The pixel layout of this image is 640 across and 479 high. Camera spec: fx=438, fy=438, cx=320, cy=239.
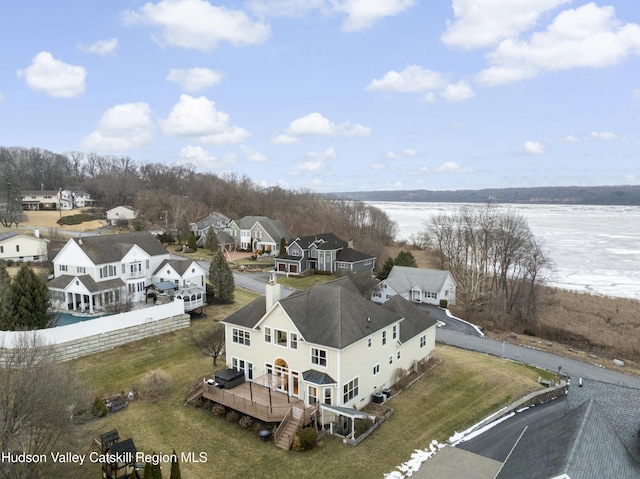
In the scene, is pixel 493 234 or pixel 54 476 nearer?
pixel 54 476

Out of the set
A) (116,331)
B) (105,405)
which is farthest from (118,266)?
(105,405)

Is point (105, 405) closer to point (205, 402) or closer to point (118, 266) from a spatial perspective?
point (205, 402)

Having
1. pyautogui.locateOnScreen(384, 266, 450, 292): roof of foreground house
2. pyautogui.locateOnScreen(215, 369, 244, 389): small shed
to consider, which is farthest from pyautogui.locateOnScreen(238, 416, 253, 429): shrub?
pyautogui.locateOnScreen(384, 266, 450, 292): roof of foreground house

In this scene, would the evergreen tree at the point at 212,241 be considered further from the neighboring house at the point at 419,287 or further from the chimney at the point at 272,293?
the chimney at the point at 272,293

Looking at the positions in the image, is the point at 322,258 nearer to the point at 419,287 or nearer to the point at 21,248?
the point at 419,287

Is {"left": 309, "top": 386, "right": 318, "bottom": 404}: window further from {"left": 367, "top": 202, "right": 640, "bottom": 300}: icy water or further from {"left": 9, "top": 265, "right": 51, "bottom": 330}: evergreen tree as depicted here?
{"left": 367, "top": 202, "right": 640, "bottom": 300}: icy water

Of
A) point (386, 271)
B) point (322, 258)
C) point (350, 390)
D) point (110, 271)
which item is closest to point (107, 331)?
point (110, 271)
